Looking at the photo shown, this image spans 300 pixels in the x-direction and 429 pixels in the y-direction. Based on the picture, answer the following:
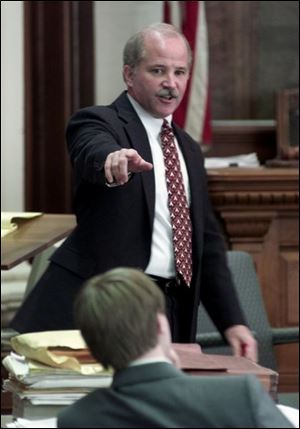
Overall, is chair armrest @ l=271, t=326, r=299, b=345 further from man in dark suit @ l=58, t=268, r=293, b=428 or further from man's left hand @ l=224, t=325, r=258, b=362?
man in dark suit @ l=58, t=268, r=293, b=428

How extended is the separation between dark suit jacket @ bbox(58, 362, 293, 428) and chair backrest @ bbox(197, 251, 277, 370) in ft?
9.77

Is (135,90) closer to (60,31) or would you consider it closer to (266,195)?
(266,195)

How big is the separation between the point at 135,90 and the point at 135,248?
16.3 inches

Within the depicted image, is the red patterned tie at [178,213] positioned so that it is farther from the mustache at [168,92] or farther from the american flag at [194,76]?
the american flag at [194,76]

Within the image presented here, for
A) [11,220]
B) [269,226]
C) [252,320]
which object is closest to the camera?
[11,220]

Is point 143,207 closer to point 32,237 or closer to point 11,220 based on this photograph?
point 32,237

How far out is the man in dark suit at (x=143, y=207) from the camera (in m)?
3.61

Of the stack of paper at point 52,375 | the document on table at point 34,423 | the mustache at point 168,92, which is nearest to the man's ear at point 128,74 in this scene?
the mustache at point 168,92

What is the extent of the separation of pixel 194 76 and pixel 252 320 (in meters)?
2.14

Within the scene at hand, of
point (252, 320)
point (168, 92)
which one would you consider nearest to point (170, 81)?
point (168, 92)

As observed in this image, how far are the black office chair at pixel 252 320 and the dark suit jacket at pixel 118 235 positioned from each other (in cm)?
137

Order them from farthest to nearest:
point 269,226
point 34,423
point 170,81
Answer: point 269,226 < point 170,81 < point 34,423

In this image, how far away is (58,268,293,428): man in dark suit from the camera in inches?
85.7

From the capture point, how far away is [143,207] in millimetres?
3611
